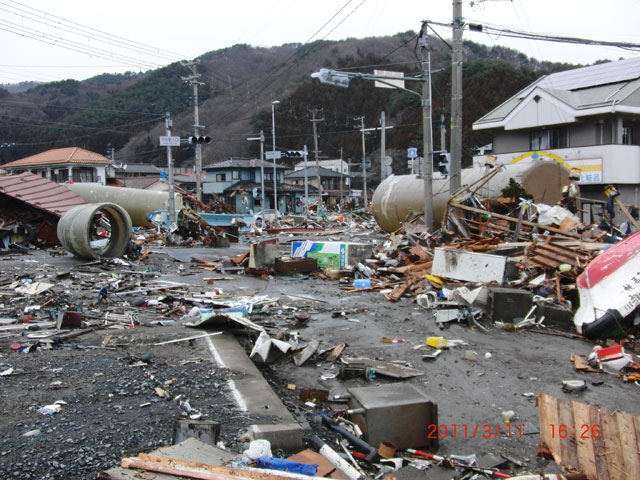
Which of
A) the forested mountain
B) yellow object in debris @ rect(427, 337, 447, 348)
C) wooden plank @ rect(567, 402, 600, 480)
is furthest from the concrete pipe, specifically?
the forested mountain

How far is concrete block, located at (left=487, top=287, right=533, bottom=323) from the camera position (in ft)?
27.8

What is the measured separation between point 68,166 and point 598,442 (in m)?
51.4

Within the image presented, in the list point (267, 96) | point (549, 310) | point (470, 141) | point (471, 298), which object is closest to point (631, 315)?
point (549, 310)

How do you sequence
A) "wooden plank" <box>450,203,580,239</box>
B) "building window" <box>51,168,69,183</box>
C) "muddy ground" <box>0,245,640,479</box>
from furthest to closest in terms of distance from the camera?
1. "building window" <box>51,168,69,183</box>
2. "wooden plank" <box>450,203,580,239</box>
3. "muddy ground" <box>0,245,640,479</box>

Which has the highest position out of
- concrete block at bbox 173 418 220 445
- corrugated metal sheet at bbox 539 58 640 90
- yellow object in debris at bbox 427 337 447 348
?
corrugated metal sheet at bbox 539 58 640 90

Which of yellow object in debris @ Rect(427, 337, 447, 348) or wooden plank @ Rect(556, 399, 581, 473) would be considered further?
yellow object in debris @ Rect(427, 337, 447, 348)

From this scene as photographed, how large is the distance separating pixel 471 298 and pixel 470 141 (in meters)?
56.6

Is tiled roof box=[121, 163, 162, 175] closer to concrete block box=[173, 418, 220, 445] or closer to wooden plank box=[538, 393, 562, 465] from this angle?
concrete block box=[173, 418, 220, 445]

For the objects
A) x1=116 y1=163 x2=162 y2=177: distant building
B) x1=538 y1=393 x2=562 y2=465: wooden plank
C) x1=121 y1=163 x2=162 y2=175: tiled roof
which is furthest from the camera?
x1=121 y1=163 x2=162 y2=175: tiled roof

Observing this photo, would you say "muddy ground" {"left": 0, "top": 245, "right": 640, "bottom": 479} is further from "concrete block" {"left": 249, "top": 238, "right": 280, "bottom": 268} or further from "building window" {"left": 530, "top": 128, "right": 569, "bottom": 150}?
"building window" {"left": 530, "top": 128, "right": 569, "bottom": 150}

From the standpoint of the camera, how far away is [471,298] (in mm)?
8961
